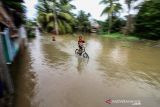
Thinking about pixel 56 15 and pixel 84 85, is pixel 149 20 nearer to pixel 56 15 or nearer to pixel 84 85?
pixel 56 15

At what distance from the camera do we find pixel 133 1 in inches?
1346

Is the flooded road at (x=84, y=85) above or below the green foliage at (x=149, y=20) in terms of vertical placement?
below

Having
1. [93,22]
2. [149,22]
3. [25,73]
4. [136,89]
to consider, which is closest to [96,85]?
[136,89]

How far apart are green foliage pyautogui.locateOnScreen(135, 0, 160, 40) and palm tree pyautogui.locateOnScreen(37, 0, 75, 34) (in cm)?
1337

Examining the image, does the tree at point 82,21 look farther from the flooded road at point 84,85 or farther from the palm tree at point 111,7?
the flooded road at point 84,85

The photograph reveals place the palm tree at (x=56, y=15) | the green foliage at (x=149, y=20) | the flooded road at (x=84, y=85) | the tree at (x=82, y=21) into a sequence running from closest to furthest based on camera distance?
the flooded road at (x=84, y=85), the green foliage at (x=149, y=20), the palm tree at (x=56, y=15), the tree at (x=82, y=21)

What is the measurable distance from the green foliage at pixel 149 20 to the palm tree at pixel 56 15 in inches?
526

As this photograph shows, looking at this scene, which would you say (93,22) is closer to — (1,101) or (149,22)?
(149,22)

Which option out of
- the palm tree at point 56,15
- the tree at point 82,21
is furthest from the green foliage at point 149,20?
the tree at point 82,21

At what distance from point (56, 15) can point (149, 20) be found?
17.1 meters

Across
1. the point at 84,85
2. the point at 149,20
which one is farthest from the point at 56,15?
the point at 84,85

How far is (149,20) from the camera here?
31.2 m

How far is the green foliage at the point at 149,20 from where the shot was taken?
A: 29.2m

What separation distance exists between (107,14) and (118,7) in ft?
8.83
